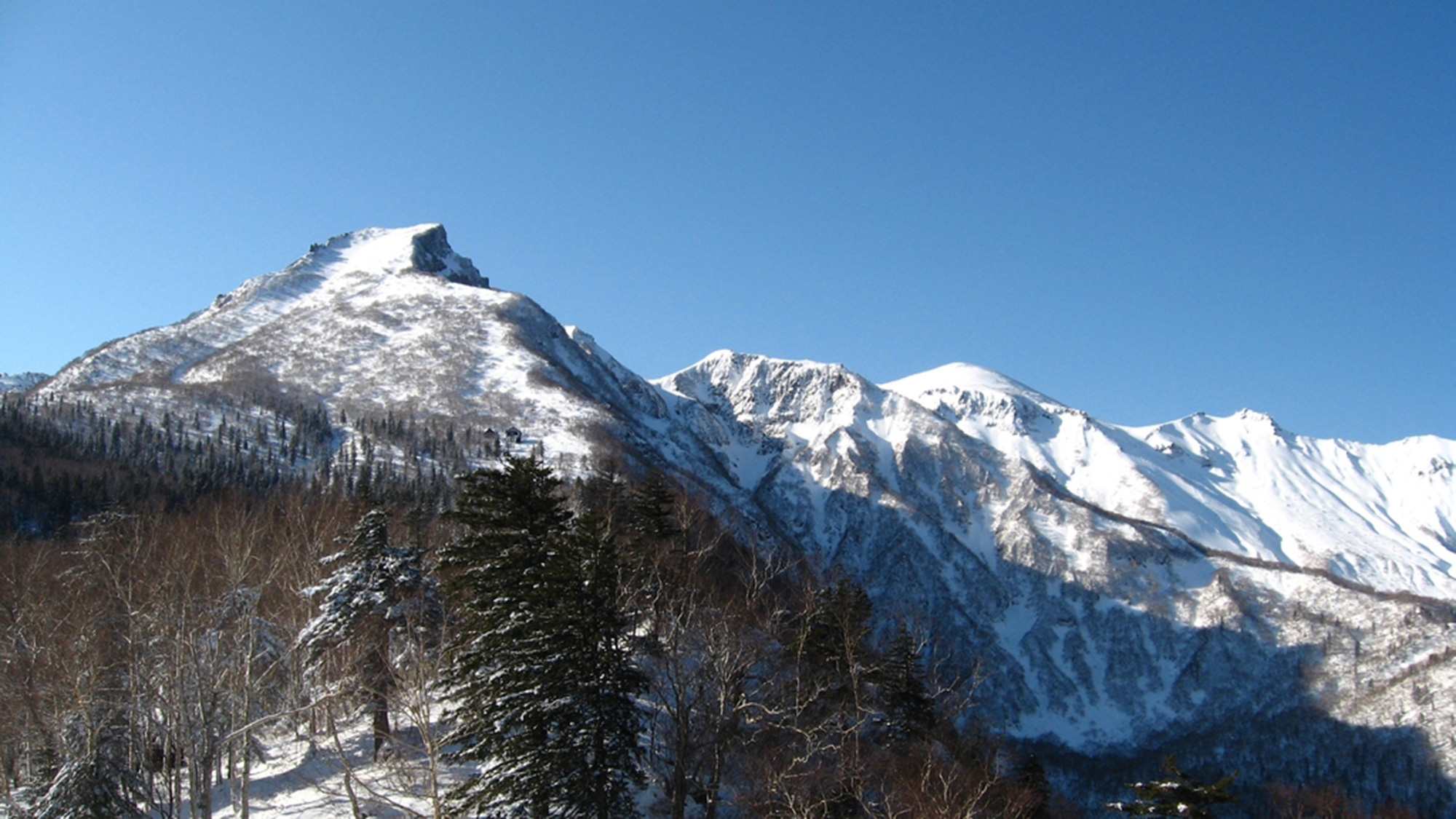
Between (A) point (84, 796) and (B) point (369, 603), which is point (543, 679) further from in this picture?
(A) point (84, 796)

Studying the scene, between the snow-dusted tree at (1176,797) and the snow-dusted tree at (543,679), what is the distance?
20.3 meters

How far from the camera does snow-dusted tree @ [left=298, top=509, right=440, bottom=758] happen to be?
2988 centimetres

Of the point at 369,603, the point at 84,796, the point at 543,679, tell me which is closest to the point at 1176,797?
the point at 543,679

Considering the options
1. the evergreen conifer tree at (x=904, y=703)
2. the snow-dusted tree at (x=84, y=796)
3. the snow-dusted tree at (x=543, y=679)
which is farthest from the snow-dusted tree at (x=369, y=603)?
the evergreen conifer tree at (x=904, y=703)

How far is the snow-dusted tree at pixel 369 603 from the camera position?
1176 inches

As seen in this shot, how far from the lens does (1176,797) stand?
3152 centimetres

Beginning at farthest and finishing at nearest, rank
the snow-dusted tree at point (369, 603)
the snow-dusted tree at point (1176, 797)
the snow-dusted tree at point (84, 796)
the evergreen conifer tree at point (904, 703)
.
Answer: the evergreen conifer tree at point (904, 703) < the snow-dusted tree at point (1176, 797) < the snow-dusted tree at point (369, 603) < the snow-dusted tree at point (84, 796)

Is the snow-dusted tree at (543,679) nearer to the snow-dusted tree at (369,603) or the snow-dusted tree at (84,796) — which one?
the snow-dusted tree at (369,603)

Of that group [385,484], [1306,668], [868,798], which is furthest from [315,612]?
[1306,668]

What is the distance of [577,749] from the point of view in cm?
2225

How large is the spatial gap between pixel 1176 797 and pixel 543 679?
25.2m

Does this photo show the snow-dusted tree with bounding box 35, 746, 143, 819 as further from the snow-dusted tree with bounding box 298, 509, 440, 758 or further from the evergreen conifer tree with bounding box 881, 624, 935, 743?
the evergreen conifer tree with bounding box 881, 624, 935, 743

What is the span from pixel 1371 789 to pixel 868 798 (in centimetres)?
17016

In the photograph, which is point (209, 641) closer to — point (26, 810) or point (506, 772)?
point (26, 810)
